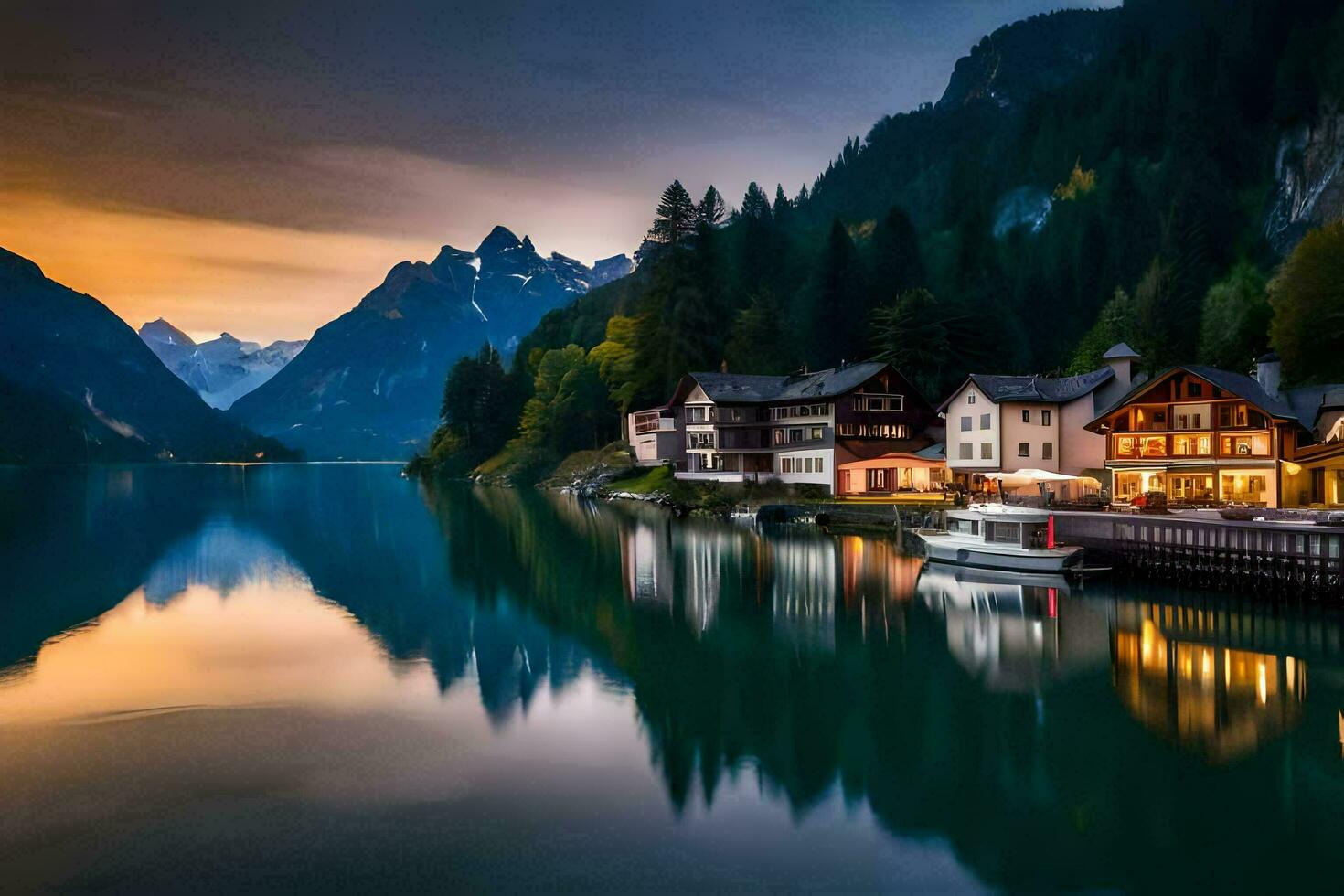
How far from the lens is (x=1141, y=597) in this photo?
38750 mm

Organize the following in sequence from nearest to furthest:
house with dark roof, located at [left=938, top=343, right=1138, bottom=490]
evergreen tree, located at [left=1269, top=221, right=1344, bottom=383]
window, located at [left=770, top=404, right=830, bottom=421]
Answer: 1. evergreen tree, located at [left=1269, top=221, right=1344, bottom=383]
2. house with dark roof, located at [left=938, top=343, right=1138, bottom=490]
3. window, located at [left=770, top=404, right=830, bottom=421]

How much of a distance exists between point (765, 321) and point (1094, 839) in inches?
3669

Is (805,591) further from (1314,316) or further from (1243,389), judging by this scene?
(1314,316)

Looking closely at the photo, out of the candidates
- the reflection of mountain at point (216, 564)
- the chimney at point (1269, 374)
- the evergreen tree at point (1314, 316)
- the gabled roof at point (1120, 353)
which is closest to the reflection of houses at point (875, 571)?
the gabled roof at point (1120, 353)

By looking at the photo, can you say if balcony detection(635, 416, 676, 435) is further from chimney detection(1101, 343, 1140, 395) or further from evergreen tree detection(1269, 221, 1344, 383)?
evergreen tree detection(1269, 221, 1344, 383)

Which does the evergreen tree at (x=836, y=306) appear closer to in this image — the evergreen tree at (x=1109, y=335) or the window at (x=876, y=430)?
the evergreen tree at (x=1109, y=335)

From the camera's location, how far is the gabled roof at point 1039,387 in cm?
6512

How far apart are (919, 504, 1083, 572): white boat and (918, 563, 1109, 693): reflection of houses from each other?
589 millimetres

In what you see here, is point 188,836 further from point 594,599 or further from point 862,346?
point 862,346

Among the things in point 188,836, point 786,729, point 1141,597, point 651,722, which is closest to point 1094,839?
point 786,729

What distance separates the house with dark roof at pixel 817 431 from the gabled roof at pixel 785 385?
9cm

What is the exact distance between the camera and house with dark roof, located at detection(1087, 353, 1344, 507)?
168ft

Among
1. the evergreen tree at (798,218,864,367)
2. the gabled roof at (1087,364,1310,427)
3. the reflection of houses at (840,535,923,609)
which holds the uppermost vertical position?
the evergreen tree at (798,218,864,367)

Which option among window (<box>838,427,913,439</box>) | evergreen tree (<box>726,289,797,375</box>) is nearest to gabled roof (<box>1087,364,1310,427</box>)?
window (<box>838,427,913,439</box>)
